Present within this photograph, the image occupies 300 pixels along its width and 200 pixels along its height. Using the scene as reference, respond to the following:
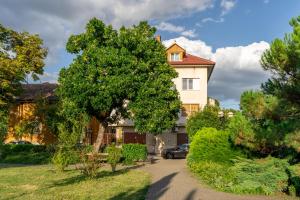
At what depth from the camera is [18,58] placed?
35.5 metres

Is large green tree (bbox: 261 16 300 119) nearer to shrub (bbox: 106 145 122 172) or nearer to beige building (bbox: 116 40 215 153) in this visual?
shrub (bbox: 106 145 122 172)

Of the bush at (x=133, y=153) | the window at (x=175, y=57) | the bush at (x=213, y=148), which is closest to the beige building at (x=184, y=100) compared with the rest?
the window at (x=175, y=57)

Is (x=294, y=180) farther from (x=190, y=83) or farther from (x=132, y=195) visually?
(x=190, y=83)

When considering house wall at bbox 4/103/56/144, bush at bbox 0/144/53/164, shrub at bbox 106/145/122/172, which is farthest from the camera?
house wall at bbox 4/103/56/144

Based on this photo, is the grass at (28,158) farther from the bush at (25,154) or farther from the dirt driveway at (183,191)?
the dirt driveway at (183,191)

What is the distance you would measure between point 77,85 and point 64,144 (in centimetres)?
1034

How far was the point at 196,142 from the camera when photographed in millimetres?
23938

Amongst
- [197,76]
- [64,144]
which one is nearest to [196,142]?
[64,144]

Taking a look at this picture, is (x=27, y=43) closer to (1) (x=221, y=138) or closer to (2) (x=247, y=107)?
(1) (x=221, y=138)

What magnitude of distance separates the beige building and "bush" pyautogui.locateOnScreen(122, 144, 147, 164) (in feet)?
52.5

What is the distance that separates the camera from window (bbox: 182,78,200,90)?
48.8 m

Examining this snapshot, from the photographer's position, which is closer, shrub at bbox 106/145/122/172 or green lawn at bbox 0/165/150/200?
green lawn at bbox 0/165/150/200

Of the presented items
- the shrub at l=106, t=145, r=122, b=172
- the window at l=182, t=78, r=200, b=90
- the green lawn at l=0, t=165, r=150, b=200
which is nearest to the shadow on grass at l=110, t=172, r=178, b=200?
the green lawn at l=0, t=165, r=150, b=200

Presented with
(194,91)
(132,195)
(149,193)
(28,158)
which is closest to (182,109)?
(194,91)
